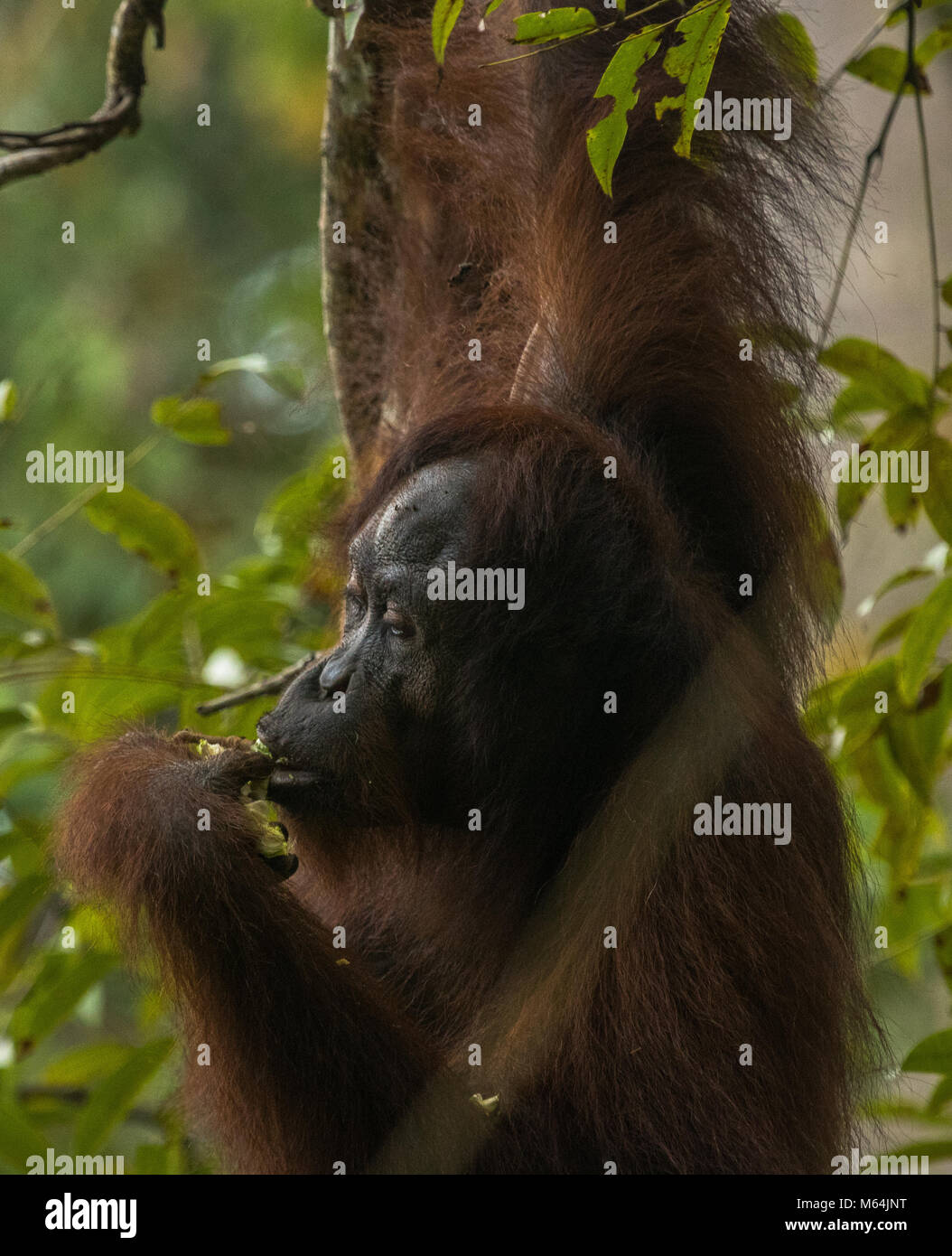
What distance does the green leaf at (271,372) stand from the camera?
3.22 m

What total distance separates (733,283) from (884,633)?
38.0 inches

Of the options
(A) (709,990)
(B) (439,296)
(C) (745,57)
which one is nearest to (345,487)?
(B) (439,296)

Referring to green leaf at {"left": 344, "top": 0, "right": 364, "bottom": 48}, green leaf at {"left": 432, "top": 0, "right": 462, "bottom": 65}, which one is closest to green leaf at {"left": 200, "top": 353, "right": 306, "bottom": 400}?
green leaf at {"left": 344, "top": 0, "right": 364, "bottom": 48}

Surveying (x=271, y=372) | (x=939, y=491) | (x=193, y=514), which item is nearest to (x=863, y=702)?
(x=939, y=491)

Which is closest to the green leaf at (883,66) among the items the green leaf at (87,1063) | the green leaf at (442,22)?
the green leaf at (442,22)

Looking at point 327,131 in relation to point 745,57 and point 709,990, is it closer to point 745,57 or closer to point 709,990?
point 745,57

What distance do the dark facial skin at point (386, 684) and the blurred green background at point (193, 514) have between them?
0.56 metres

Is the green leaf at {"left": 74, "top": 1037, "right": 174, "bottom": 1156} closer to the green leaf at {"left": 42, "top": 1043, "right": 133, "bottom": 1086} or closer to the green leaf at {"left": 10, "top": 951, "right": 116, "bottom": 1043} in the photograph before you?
the green leaf at {"left": 10, "top": 951, "right": 116, "bottom": 1043}

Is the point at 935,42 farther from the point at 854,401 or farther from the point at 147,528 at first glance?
the point at 147,528

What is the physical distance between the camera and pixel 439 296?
3.35 m

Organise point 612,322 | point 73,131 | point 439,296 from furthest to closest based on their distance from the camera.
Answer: point 439,296 → point 73,131 → point 612,322

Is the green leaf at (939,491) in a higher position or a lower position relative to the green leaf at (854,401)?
lower

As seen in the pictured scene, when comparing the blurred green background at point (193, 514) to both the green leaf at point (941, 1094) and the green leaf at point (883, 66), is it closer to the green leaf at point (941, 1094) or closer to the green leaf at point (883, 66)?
the green leaf at point (941, 1094)

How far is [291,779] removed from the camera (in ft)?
8.05
